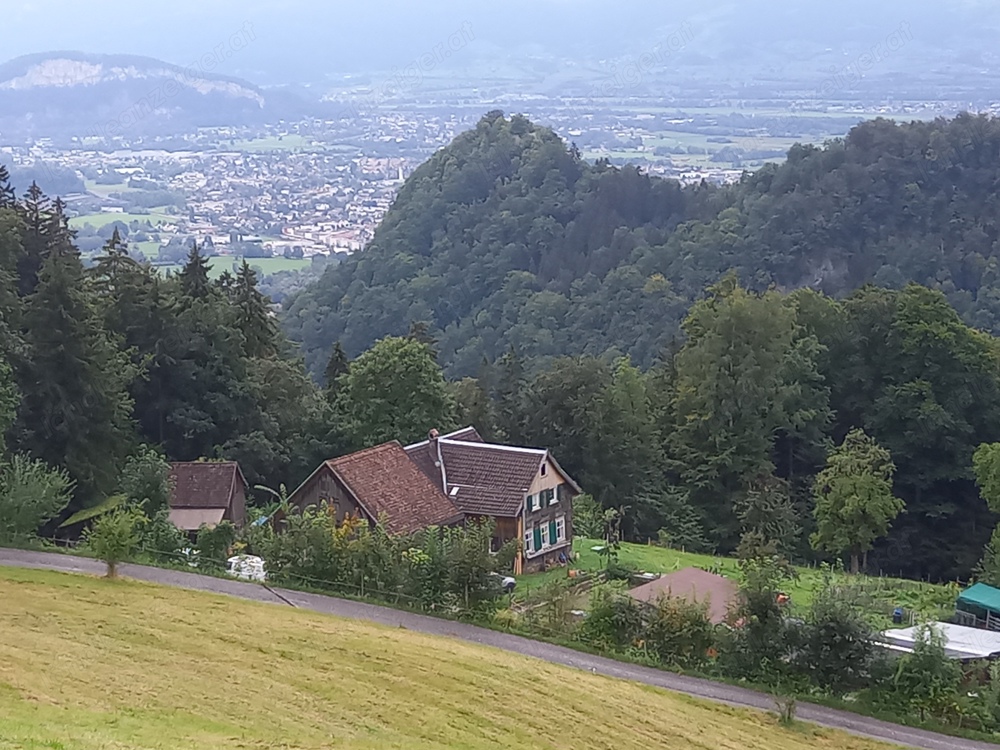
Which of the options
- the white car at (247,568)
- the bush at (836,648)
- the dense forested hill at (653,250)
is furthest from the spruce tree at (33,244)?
the dense forested hill at (653,250)

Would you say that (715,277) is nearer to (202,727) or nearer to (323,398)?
(323,398)

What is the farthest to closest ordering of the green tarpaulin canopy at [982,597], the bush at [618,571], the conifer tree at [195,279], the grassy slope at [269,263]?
the grassy slope at [269,263] → the conifer tree at [195,279] → the bush at [618,571] → the green tarpaulin canopy at [982,597]

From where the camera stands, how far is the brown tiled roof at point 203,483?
42469 mm

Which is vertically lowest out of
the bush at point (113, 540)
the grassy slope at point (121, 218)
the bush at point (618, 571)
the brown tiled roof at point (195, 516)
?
the grassy slope at point (121, 218)

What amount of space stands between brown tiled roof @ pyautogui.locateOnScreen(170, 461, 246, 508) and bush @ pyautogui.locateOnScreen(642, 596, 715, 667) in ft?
58.2

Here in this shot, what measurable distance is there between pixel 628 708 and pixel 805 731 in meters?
3.96

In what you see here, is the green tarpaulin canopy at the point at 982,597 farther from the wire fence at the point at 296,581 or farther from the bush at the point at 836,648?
the wire fence at the point at 296,581

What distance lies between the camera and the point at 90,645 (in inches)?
880

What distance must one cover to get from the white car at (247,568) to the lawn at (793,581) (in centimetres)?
734

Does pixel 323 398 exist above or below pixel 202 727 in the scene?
below

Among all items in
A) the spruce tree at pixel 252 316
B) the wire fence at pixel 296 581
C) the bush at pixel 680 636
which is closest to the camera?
the bush at pixel 680 636

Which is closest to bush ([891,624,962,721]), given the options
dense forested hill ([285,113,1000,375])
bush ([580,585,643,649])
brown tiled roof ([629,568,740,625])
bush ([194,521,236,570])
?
brown tiled roof ([629,568,740,625])

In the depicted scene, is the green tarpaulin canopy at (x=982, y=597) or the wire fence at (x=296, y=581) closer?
the wire fence at (x=296, y=581)

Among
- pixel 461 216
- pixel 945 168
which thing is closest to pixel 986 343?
pixel 945 168
